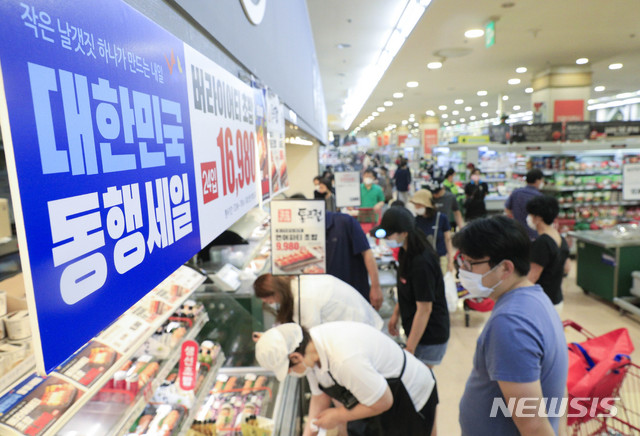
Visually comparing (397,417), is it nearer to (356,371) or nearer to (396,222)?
(356,371)

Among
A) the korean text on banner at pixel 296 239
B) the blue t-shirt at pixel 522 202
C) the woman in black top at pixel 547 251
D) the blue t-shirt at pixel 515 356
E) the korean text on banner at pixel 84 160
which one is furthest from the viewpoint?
the blue t-shirt at pixel 522 202

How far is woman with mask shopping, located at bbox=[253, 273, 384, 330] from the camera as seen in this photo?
2.75 m

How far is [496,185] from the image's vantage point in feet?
42.5

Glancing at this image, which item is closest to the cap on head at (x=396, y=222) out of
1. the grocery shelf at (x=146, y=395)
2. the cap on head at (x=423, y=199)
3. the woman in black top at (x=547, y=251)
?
the woman in black top at (x=547, y=251)

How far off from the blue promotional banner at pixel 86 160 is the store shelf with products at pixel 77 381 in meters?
0.62

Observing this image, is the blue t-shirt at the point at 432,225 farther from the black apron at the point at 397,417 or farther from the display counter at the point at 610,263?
the black apron at the point at 397,417

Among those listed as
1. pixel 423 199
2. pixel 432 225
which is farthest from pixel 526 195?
pixel 423 199

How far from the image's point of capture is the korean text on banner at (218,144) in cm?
114

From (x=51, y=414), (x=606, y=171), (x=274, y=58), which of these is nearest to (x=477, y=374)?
(x=51, y=414)

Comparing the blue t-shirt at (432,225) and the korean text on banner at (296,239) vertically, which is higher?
the korean text on banner at (296,239)

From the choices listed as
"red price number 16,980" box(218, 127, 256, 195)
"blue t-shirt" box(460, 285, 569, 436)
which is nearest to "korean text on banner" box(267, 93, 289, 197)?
"red price number 16,980" box(218, 127, 256, 195)

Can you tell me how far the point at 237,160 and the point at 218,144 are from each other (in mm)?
255

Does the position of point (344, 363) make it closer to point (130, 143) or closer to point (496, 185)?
point (130, 143)

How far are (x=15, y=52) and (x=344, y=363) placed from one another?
1757 millimetres
